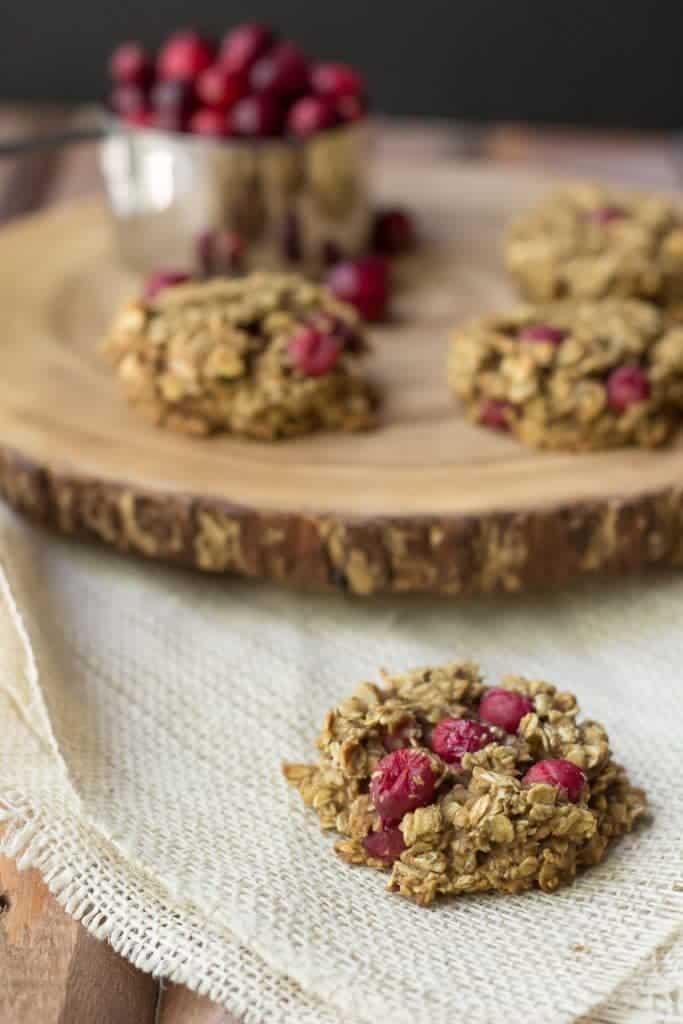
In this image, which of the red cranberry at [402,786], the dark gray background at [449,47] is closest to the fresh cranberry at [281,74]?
the red cranberry at [402,786]

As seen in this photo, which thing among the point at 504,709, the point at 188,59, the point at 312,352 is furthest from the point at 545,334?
the point at 188,59

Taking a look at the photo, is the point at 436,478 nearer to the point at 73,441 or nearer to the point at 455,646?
the point at 455,646

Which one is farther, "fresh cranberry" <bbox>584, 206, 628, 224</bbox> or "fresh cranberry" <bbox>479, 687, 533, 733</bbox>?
"fresh cranberry" <bbox>584, 206, 628, 224</bbox>

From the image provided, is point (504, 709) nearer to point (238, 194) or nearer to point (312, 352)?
point (312, 352)

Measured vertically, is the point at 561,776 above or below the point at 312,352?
below

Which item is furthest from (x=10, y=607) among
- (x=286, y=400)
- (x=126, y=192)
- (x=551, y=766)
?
(x=126, y=192)

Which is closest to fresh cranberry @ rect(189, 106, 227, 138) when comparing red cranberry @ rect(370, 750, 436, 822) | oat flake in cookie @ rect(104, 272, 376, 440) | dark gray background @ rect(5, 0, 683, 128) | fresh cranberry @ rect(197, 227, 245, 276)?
fresh cranberry @ rect(197, 227, 245, 276)

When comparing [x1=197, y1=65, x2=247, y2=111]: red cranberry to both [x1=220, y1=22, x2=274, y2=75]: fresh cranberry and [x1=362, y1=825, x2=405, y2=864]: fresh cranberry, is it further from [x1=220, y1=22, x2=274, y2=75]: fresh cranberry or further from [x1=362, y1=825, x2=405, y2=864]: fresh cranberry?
[x1=362, y1=825, x2=405, y2=864]: fresh cranberry
